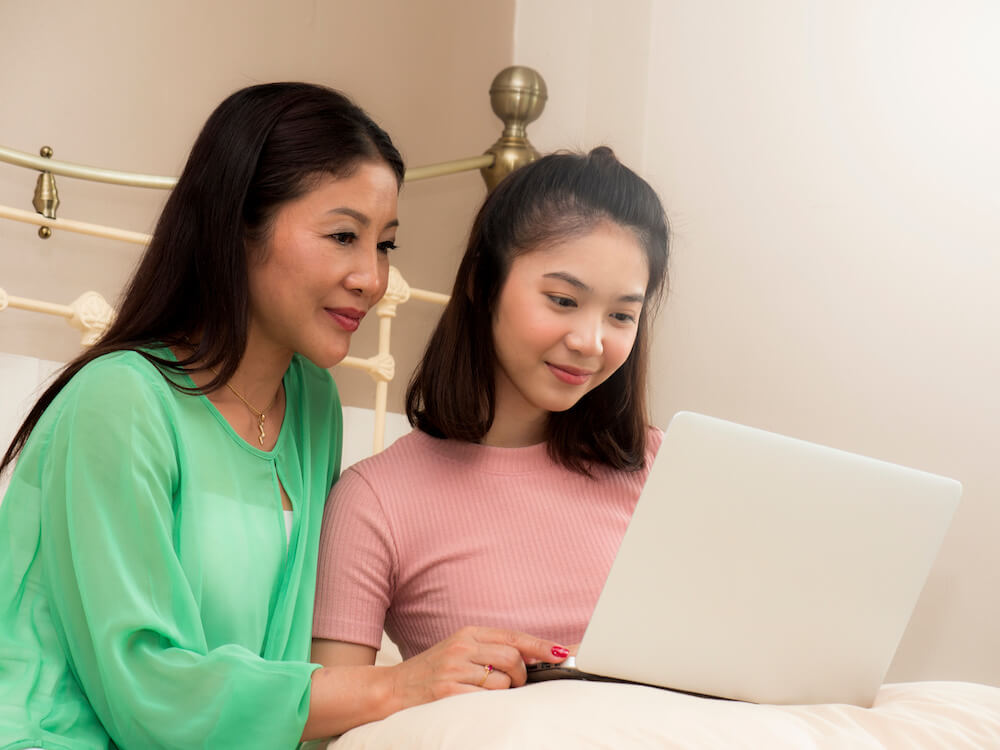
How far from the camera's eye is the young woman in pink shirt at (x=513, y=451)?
129cm

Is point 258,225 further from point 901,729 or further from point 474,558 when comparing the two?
point 901,729

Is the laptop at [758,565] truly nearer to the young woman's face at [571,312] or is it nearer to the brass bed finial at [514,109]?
the young woman's face at [571,312]

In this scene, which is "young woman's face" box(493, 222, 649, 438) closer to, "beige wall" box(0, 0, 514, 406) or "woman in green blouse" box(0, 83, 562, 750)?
"woman in green blouse" box(0, 83, 562, 750)

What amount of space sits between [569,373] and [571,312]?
7 cm

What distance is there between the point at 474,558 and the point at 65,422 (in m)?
0.49

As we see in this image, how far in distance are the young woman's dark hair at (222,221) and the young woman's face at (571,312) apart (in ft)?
0.83

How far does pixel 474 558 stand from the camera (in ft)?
4.28

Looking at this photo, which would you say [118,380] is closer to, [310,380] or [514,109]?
[310,380]

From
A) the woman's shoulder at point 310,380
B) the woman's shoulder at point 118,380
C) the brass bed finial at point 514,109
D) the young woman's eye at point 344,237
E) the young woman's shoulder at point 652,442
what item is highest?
the brass bed finial at point 514,109

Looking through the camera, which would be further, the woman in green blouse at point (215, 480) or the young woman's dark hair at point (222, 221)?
the young woman's dark hair at point (222, 221)

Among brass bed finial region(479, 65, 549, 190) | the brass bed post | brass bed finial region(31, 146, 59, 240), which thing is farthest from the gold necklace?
brass bed finial region(479, 65, 549, 190)

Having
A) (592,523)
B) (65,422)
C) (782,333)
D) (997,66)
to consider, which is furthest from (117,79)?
(997,66)

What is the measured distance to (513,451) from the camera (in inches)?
55.4

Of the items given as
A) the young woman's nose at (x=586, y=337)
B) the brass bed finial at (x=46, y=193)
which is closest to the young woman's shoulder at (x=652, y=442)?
the young woman's nose at (x=586, y=337)
